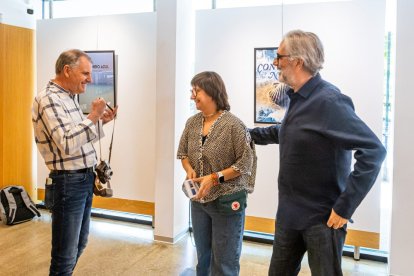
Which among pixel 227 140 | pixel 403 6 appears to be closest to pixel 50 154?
pixel 227 140

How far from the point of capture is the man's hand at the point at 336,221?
150cm

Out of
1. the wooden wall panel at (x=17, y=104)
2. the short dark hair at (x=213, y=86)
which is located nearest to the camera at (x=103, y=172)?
the short dark hair at (x=213, y=86)

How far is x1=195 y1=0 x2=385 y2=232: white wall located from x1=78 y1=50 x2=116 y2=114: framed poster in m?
1.05

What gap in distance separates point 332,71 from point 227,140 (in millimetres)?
1698

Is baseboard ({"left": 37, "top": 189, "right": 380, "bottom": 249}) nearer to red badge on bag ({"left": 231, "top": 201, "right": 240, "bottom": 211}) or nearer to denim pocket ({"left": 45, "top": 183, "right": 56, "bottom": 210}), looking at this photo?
red badge on bag ({"left": 231, "top": 201, "right": 240, "bottom": 211})

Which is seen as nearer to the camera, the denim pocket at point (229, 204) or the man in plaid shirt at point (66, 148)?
the man in plaid shirt at point (66, 148)

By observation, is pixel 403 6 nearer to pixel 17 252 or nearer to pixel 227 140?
Result: pixel 227 140

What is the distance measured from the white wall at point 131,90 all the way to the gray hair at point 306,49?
2634mm

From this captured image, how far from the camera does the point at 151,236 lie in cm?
389

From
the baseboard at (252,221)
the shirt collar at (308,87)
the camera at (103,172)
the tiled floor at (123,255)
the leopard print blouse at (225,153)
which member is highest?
the shirt collar at (308,87)

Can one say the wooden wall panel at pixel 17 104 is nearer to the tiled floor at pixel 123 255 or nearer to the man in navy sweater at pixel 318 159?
the tiled floor at pixel 123 255

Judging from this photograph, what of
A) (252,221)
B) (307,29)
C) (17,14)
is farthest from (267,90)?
(17,14)

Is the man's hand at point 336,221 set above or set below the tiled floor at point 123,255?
above

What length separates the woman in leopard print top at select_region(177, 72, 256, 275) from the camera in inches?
82.6
